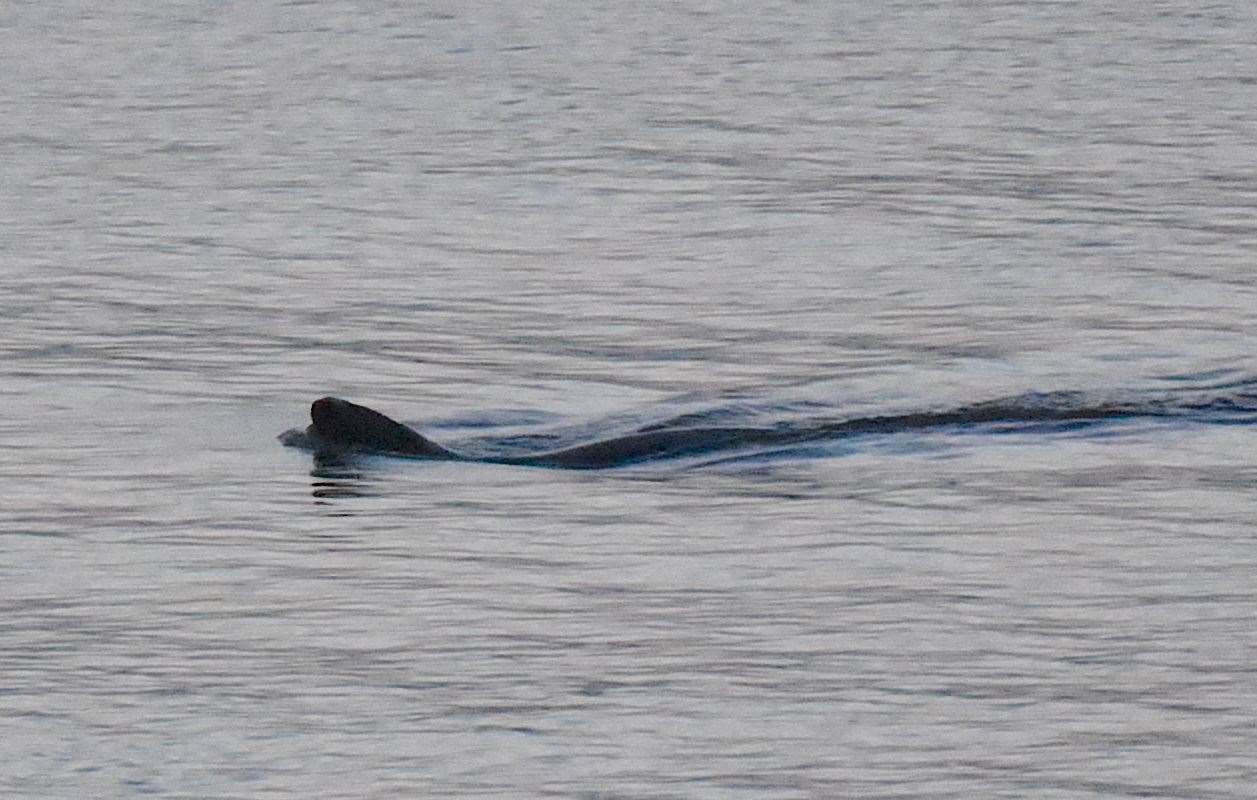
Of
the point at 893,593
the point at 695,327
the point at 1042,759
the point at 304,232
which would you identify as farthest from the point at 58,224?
the point at 1042,759

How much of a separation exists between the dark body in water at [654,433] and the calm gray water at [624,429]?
7.1 inches

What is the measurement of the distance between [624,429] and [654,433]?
0.56 m

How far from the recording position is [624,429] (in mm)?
14672

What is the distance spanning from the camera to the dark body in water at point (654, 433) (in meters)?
13.9

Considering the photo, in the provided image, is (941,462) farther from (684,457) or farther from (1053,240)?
(1053,240)

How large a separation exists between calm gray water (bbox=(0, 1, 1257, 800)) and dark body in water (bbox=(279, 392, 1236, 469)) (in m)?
0.18

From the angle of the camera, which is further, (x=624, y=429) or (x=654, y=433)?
(x=624, y=429)

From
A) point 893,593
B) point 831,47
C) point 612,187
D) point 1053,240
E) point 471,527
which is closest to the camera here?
point 893,593

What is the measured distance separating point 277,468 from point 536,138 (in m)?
11.8

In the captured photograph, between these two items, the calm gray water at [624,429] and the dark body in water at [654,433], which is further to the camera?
the dark body in water at [654,433]

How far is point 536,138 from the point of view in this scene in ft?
83.4

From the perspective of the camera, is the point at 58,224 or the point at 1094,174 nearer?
the point at 58,224

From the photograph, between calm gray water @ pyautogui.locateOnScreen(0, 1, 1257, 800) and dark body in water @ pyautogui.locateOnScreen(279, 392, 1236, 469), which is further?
dark body in water @ pyautogui.locateOnScreen(279, 392, 1236, 469)

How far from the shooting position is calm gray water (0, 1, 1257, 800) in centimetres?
971
